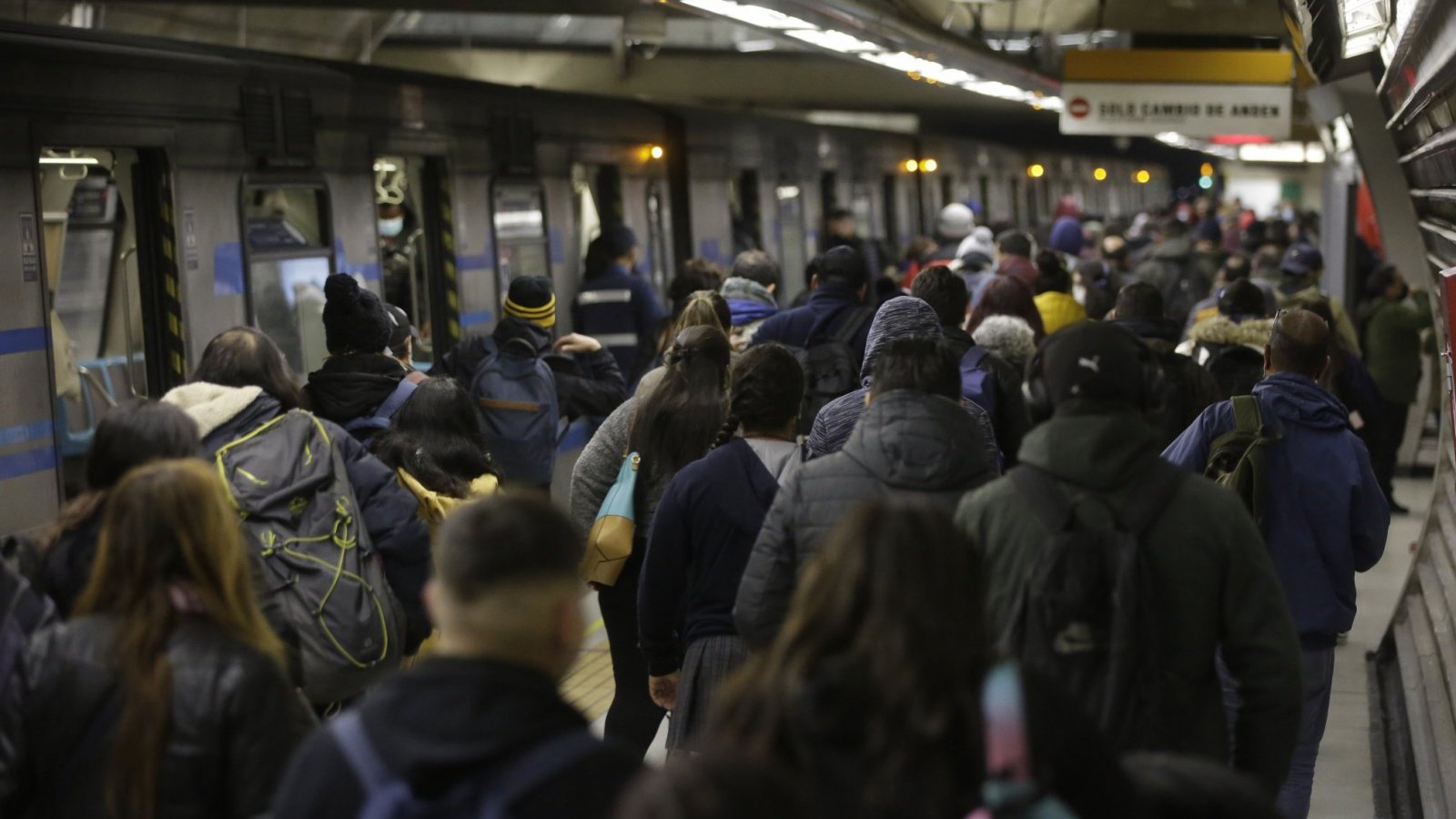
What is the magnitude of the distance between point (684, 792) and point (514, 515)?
670 millimetres

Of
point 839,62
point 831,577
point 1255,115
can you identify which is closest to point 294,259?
point 831,577

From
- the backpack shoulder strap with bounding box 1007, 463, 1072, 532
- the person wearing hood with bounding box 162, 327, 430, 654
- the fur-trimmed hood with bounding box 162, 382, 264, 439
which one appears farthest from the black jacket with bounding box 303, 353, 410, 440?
the backpack shoulder strap with bounding box 1007, 463, 1072, 532

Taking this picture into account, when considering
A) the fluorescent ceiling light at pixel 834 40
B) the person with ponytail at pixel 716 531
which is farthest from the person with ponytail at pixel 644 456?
the fluorescent ceiling light at pixel 834 40

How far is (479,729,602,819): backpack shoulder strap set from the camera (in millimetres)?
1956

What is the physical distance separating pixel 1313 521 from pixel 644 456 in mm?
1715

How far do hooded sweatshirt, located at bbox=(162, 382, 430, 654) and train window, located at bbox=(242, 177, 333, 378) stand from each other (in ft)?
10.4

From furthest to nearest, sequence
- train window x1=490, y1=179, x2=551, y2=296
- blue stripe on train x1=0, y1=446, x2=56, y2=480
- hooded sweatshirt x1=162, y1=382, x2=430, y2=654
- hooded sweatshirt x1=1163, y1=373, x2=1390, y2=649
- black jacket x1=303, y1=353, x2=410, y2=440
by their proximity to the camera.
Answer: train window x1=490, y1=179, x2=551, y2=296, blue stripe on train x1=0, y1=446, x2=56, y2=480, black jacket x1=303, y1=353, x2=410, y2=440, hooded sweatshirt x1=1163, y1=373, x2=1390, y2=649, hooded sweatshirt x1=162, y1=382, x2=430, y2=654

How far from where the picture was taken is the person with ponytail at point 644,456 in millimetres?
4684

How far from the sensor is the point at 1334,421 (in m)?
4.35

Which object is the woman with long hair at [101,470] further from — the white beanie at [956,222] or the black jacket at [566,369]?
the white beanie at [956,222]

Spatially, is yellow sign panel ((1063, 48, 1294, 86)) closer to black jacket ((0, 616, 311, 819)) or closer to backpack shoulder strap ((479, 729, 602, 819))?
black jacket ((0, 616, 311, 819))

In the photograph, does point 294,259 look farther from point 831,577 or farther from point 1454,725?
point 831,577

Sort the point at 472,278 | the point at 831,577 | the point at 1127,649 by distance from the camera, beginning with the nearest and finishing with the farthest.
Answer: the point at 831,577 < the point at 1127,649 < the point at 472,278

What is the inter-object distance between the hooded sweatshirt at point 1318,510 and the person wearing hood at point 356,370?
224 cm
